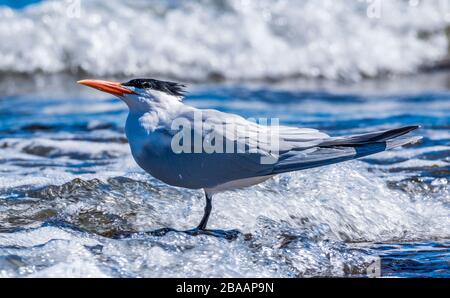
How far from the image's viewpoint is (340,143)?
4383 mm

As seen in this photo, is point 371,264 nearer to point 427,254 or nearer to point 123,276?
point 427,254

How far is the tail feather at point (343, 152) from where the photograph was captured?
4.34 meters

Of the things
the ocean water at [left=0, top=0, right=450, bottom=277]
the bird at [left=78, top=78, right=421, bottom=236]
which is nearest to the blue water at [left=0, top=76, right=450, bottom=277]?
the ocean water at [left=0, top=0, right=450, bottom=277]

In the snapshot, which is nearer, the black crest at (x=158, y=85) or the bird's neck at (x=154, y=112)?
the bird's neck at (x=154, y=112)

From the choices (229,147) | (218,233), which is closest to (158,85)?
(229,147)

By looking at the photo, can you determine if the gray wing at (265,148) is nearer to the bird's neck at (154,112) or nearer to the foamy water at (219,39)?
the bird's neck at (154,112)

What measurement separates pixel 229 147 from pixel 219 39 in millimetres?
8339

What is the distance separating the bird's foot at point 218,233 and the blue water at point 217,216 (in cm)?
8

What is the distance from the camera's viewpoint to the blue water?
396 centimetres

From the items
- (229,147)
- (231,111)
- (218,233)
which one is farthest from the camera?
(231,111)

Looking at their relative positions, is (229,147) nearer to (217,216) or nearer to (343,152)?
(343,152)

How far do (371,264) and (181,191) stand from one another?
4.50ft

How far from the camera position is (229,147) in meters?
4.33

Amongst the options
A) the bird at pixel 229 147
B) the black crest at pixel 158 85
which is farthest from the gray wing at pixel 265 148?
the black crest at pixel 158 85
